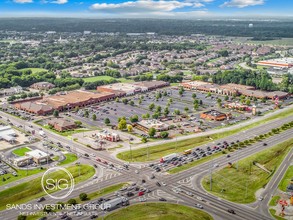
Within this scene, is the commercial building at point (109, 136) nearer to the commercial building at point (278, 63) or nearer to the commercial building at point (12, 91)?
the commercial building at point (12, 91)

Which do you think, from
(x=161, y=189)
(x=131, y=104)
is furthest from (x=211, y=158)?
(x=131, y=104)

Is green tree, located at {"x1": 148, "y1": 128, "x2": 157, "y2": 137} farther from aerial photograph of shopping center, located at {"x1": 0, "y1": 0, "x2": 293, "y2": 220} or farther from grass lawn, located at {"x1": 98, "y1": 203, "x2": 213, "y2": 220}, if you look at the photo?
grass lawn, located at {"x1": 98, "y1": 203, "x2": 213, "y2": 220}

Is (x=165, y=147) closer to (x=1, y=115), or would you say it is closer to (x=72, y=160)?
(x=72, y=160)

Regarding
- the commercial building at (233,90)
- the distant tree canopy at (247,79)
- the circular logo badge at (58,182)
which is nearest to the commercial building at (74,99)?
the commercial building at (233,90)

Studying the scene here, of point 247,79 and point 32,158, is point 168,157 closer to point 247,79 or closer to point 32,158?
point 32,158

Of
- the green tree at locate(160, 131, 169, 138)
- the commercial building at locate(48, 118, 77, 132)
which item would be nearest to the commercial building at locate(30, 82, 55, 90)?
the commercial building at locate(48, 118, 77, 132)
